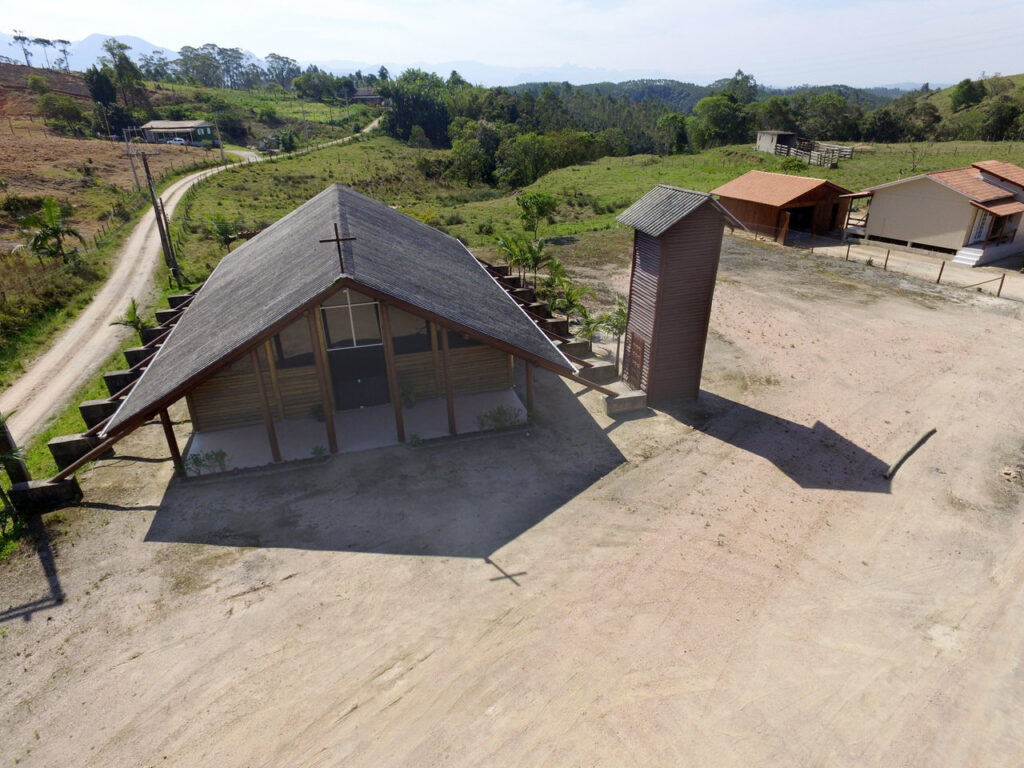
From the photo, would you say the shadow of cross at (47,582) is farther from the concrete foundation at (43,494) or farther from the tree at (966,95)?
the tree at (966,95)

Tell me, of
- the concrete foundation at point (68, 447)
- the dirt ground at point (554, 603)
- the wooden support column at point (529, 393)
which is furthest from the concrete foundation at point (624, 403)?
the concrete foundation at point (68, 447)

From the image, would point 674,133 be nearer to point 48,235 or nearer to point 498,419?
point 48,235

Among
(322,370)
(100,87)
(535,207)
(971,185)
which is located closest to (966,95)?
(971,185)

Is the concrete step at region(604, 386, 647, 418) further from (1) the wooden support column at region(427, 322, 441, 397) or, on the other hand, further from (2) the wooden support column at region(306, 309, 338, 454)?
(2) the wooden support column at region(306, 309, 338, 454)

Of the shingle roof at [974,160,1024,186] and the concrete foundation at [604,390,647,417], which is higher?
the shingle roof at [974,160,1024,186]

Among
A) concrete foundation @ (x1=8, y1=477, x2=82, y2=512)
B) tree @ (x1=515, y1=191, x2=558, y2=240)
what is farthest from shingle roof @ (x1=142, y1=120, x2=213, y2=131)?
concrete foundation @ (x1=8, y1=477, x2=82, y2=512)

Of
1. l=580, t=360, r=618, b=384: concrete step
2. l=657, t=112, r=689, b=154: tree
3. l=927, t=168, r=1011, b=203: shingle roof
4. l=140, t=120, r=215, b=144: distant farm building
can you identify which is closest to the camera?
l=580, t=360, r=618, b=384: concrete step
